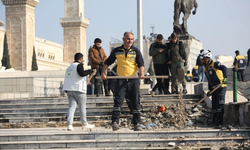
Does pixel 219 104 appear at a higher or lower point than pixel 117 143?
higher

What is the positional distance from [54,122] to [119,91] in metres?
2.81

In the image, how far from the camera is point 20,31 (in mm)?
59969

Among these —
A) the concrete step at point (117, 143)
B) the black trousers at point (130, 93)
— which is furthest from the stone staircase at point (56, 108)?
the concrete step at point (117, 143)

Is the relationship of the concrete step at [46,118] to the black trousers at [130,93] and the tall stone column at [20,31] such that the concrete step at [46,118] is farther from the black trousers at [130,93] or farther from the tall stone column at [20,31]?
the tall stone column at [20,31]

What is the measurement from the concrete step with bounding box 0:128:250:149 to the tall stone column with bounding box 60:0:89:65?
63163 millimetres

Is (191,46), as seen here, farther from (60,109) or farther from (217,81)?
(217,81)

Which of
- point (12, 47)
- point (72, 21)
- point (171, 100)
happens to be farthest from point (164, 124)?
point (72, 21)

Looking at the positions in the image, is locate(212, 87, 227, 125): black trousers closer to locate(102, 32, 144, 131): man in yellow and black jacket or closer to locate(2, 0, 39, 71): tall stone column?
locate(102, 32, 144, 131): man in yellow and black jacket

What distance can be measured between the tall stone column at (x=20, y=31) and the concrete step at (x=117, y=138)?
51921mm

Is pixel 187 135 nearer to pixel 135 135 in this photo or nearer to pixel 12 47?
pixel 135 135

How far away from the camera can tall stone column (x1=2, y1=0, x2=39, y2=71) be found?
58969 mm

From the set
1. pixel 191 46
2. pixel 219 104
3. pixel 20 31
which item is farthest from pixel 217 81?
pixel 20 31

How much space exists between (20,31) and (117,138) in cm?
5430

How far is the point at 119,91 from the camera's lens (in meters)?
8.28
